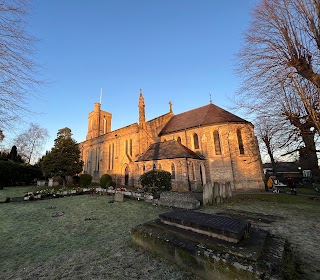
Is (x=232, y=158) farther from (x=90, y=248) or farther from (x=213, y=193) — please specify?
(x=90, y=248)

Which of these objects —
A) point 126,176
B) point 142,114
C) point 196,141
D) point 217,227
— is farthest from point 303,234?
point 126,176

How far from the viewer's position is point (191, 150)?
2370cm

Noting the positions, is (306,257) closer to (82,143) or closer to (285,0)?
(285,0)

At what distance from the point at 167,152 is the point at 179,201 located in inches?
488

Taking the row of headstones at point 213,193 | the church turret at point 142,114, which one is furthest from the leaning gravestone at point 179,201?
the church turret at point 142,114

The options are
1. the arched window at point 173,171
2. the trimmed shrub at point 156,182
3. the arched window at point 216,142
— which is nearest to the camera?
the trimmed shrub at point 156,182

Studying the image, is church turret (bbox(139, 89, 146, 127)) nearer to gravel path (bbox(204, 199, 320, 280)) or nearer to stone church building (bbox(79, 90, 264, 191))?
stone church building (bbox(79, 90, 264, 191))

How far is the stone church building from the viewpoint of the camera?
66.5 ft

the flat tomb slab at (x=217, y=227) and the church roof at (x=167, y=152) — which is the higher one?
the church roof at (x=167, y=152)

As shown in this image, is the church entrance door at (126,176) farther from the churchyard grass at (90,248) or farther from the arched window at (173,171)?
the churchyard grass at (90,248)

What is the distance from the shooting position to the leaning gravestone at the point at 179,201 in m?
8.73

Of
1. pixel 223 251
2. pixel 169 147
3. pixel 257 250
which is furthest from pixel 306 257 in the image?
pixel 169 147

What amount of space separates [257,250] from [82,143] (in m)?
39.7

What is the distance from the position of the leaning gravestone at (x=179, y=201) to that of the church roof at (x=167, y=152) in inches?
405
